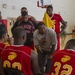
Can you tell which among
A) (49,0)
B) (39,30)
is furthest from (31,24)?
(49,0)

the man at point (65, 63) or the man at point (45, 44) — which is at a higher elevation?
the man at point (65, 63)

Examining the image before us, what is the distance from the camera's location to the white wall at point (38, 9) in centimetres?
628

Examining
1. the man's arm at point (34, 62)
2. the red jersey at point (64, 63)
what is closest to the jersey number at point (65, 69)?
the red jersey at point (64, 63)

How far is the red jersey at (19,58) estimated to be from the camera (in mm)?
2430

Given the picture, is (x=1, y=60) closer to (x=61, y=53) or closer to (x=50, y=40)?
(x=61, y=53)

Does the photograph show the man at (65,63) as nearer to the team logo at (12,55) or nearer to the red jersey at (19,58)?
the red jersey at (19,58)

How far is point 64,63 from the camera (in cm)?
236

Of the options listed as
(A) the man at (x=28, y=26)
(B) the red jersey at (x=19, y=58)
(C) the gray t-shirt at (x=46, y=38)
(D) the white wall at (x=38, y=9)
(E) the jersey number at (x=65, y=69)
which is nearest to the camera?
(E) the jersey number at (x=65, y=69)

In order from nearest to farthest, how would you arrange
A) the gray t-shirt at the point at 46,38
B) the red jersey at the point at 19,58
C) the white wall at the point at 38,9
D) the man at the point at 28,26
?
the red jersey at the point at 19,58
the gray t-shirt at the point at 46,38
the man at the point at 28,26
the white wall at the point at 38,9

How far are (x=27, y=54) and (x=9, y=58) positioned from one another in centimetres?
22

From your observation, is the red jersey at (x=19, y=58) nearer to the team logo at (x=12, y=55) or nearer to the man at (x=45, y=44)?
the team logo at (x=12, y=55)

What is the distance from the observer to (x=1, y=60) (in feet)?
8.43

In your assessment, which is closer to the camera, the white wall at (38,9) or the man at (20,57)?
the man at (20,57)

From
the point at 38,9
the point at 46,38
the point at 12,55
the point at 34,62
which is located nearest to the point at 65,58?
the point at 34,62
